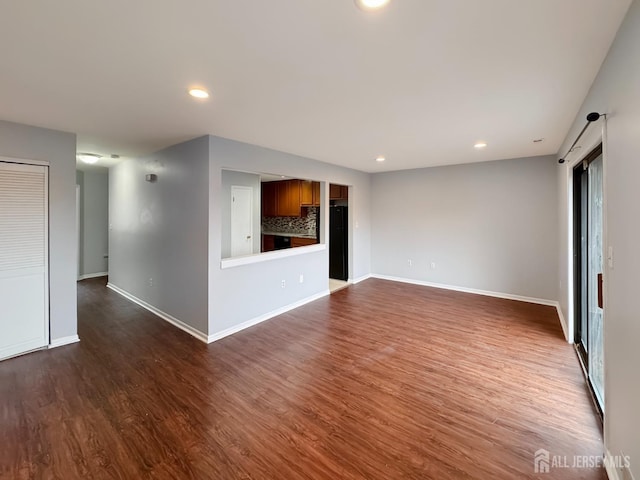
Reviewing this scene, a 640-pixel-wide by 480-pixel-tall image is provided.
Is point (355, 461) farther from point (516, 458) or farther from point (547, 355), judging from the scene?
point (547, 355)

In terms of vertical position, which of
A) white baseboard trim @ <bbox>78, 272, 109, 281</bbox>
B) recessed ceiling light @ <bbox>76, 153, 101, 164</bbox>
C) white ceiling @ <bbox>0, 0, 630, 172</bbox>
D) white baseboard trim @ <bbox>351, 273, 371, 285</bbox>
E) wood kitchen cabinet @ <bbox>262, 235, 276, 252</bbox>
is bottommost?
white baseboard trim @ <bbox>351, 273, 371, 285</bbox>

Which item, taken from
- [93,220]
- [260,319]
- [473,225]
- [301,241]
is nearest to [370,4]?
[260,319]

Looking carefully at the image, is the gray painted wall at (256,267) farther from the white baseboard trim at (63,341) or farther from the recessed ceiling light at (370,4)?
the recessed ceiling light at (370,4)

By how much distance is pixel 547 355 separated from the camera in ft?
9.79

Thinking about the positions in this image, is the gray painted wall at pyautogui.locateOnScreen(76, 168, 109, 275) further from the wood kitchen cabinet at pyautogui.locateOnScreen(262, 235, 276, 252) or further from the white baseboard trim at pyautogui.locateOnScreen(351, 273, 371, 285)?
the white baseboard trim at pyautogui.locateOnScreen(351, 273, 371, 285)

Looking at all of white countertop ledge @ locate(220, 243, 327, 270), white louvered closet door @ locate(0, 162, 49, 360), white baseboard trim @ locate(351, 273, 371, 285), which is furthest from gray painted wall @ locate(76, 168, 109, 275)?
white baseboard trim @ locate(351, 273, 371, 285)

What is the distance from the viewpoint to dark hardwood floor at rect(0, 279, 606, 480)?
170 cm

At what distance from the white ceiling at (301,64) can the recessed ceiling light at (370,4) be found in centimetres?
3

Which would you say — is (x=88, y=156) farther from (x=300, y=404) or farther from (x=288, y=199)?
(x=300, y=404)

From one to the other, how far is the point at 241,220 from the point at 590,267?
4.75m

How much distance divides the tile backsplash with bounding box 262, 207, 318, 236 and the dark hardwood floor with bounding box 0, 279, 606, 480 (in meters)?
3.81

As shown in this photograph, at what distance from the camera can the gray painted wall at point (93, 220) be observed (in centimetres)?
655

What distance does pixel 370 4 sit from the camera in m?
1.25

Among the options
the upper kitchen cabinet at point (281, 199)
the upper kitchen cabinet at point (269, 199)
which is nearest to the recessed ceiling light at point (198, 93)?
the upper kitchen cabinet at point (281, 199)
